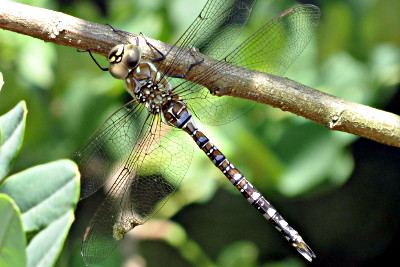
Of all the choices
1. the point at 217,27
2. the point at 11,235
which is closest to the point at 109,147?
the point at 217,27

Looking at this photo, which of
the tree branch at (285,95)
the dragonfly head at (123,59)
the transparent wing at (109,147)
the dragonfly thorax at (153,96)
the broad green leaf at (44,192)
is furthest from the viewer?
the dragonfly thorax at (153,96)

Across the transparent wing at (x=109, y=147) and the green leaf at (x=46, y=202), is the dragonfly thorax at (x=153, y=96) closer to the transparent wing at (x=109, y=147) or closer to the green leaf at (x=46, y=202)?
the transparent wing at (x=109, y=147)

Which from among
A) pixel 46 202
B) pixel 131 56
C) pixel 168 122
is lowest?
pixel 46 202

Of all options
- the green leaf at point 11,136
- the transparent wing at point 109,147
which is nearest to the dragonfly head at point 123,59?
the transparent wing at point 109,147

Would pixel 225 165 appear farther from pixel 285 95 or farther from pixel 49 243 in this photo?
pixel 49 243

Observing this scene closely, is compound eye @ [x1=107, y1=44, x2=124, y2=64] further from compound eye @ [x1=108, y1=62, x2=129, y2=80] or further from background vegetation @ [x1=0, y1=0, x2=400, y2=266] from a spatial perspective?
background vegetation @ [x1=0, y1=0, x2=400, y2=266]

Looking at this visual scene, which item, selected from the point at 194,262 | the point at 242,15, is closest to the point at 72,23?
the point at 242,15

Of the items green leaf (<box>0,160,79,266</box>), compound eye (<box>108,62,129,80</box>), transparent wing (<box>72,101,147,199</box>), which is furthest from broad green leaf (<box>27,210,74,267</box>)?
compound eye (<box>108,62,129,80</box>)
